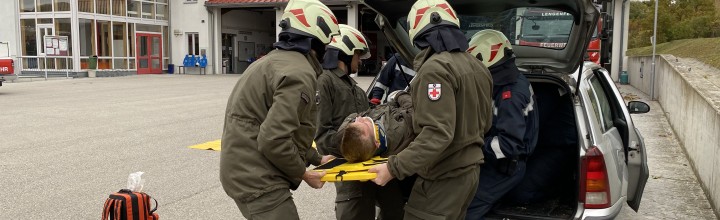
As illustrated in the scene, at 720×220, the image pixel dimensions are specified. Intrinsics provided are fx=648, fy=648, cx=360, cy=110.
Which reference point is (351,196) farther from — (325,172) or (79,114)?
(79,114)

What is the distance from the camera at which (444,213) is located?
3373 millimetres

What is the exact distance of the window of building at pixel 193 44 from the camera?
3591cm

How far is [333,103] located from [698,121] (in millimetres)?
5636

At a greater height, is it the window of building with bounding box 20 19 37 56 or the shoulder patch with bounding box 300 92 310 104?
the window of building with bounding box 20 19 37 56

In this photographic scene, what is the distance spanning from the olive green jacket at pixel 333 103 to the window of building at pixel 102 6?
29368 mm

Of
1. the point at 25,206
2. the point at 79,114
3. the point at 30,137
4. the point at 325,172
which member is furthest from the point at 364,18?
the point at 325,172

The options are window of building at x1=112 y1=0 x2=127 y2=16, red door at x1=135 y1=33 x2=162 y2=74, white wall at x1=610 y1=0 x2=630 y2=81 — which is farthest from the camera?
red door at x1=135 y1=33 x2=162 y2=74

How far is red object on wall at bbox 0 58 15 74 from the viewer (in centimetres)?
1939

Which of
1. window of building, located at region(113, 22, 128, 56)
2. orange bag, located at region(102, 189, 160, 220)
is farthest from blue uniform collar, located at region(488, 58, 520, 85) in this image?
window of building, located at region(113, 22, 128, 56)

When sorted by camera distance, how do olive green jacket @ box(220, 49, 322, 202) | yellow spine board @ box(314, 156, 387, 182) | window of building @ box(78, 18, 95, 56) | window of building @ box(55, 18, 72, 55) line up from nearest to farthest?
olive green jacket @ box(220, 49, 322, 202)
yellow spine board @ box(314, 156, 387, 182)
window of building @ box(55, 18, 72, 55)
window of building @ box(78, 18, 95, 56)

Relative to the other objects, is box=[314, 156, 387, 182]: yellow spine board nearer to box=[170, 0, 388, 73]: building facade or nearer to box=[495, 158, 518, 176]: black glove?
box=[495, 158, 518, 176]: black glove

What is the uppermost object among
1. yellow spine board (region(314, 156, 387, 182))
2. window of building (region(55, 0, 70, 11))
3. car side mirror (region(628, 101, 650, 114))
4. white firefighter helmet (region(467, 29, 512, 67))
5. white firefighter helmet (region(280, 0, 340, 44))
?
window of building (region(55, 0, 70, 11))

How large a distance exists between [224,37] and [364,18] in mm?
8016

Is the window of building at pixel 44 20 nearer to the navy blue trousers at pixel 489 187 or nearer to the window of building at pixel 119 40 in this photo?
the window of building at pixel 119 40
